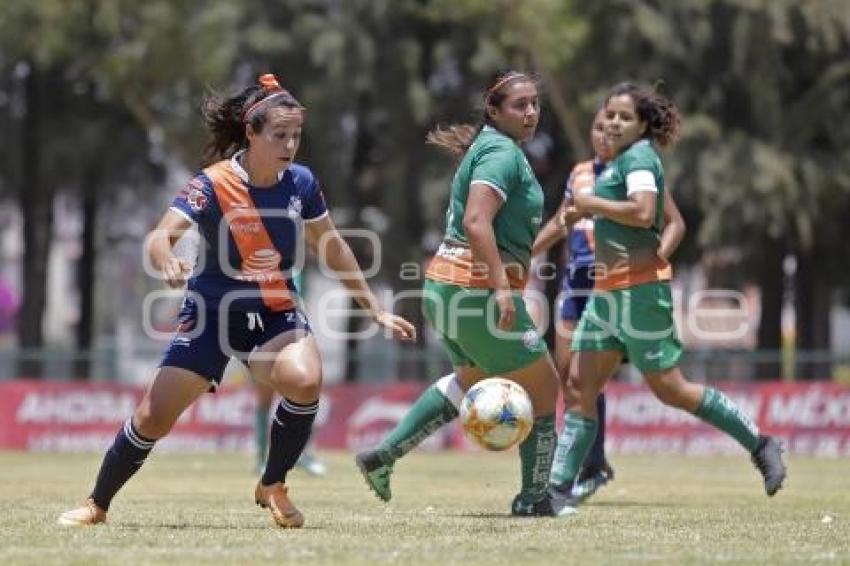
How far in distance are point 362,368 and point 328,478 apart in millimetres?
11554

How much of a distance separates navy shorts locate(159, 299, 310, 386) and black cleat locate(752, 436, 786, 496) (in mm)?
3141

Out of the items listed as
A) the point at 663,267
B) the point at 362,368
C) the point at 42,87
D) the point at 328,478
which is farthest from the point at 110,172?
the point at 663,267

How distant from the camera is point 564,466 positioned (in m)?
10.7

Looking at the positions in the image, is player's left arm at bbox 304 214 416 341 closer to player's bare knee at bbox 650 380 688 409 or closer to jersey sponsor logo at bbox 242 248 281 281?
jersey sponsor logo at bbox 242 248 281 281

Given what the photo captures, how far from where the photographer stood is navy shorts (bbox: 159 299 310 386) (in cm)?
898

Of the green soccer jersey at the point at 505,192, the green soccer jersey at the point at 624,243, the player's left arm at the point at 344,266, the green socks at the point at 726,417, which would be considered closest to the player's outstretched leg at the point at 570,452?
the green socks at the point at 726,417

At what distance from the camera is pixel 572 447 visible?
10.8 metres

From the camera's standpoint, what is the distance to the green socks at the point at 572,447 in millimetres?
10641

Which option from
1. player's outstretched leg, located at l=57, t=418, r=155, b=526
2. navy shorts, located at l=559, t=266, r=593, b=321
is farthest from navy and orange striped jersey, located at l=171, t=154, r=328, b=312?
navy shorts, located at l=559, t=266, r=593, b=321

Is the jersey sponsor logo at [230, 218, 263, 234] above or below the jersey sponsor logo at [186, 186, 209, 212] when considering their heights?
→ below

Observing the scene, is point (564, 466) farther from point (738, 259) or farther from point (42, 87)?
point (42, 87)

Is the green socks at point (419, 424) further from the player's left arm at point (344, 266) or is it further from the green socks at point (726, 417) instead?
the green socks at point (726, 417)

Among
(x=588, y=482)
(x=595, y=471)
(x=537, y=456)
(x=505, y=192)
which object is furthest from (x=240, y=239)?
(x=595, y=471)

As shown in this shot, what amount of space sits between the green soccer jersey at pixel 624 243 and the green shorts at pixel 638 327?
0.23ft
